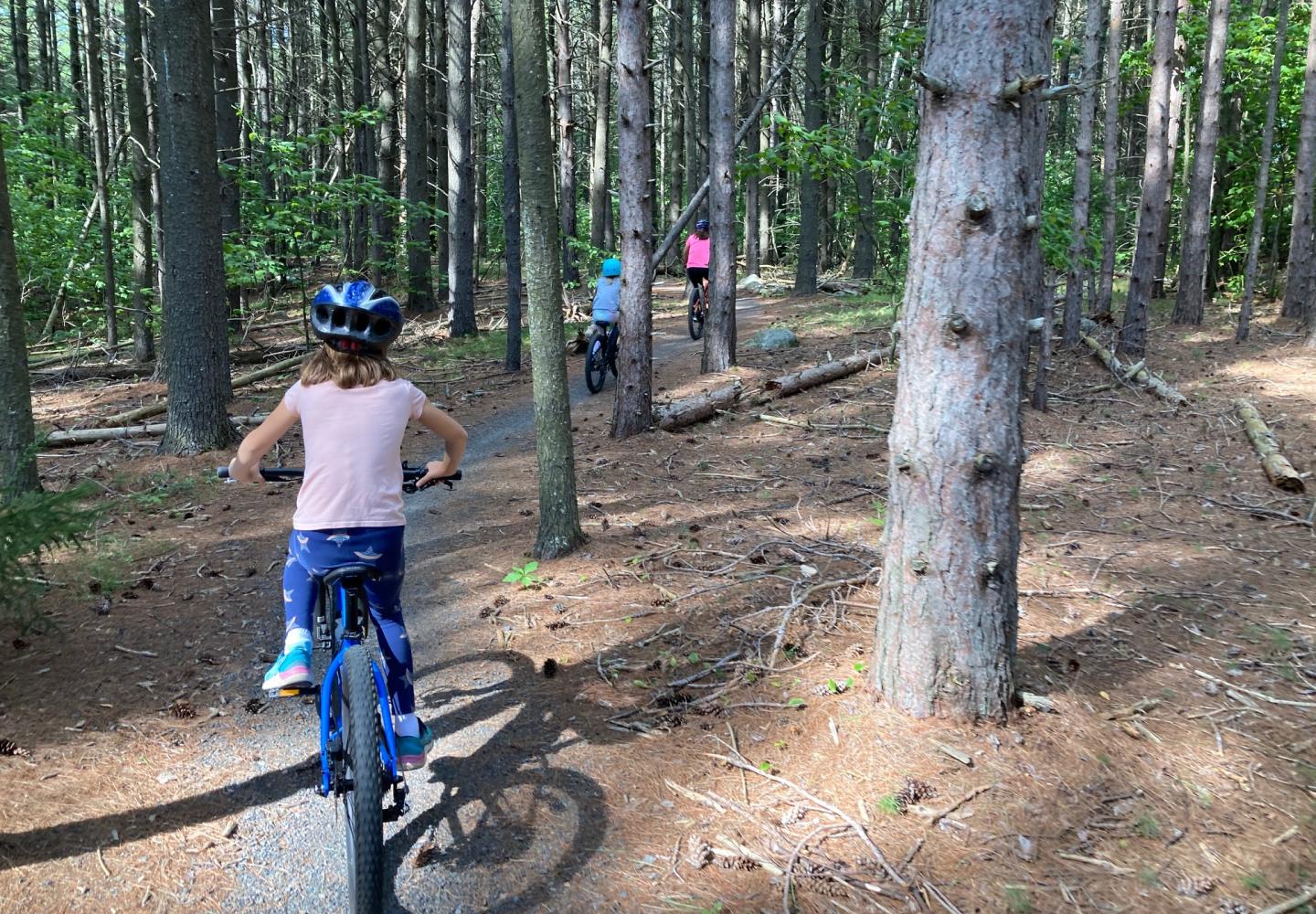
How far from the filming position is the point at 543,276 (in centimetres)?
591

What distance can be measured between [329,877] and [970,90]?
4.07 m

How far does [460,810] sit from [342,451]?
65.7 inches

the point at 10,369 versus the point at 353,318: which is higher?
the point at 353,318

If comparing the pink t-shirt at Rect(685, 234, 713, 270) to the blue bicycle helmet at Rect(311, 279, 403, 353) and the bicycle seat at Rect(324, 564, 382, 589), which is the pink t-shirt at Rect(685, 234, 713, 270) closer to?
the blue bicycle helmet at Rect(311, 279, 403, 353)

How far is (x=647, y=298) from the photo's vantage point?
9.70m

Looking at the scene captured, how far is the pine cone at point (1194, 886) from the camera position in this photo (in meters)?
3.16

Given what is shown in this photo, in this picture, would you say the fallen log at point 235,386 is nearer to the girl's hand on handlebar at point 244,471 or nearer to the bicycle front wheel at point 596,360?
the bicycle front wheel at point 596,360

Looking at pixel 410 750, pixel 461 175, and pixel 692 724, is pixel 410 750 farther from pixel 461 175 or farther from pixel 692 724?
pixel 461 175

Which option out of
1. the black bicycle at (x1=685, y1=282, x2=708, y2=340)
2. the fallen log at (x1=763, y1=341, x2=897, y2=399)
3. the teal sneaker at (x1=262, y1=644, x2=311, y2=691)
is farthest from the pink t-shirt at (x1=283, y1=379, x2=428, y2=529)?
the black bicycle at (x1=685, y1=282, x2=708, y2=340)

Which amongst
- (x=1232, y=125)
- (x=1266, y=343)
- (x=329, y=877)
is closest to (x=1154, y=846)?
(x=329, y=877)

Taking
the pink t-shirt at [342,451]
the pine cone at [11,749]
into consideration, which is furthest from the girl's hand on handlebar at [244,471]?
the pine cone at [11,749]

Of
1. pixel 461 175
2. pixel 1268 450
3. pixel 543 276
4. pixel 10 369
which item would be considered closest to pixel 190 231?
pixel 10 369

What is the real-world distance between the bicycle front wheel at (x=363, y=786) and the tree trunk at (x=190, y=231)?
284 inches

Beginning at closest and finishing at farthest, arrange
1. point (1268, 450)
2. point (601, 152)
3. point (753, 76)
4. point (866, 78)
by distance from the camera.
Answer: point (1268, 450), point (866, 78), point (753, 76), point (601, 152)
